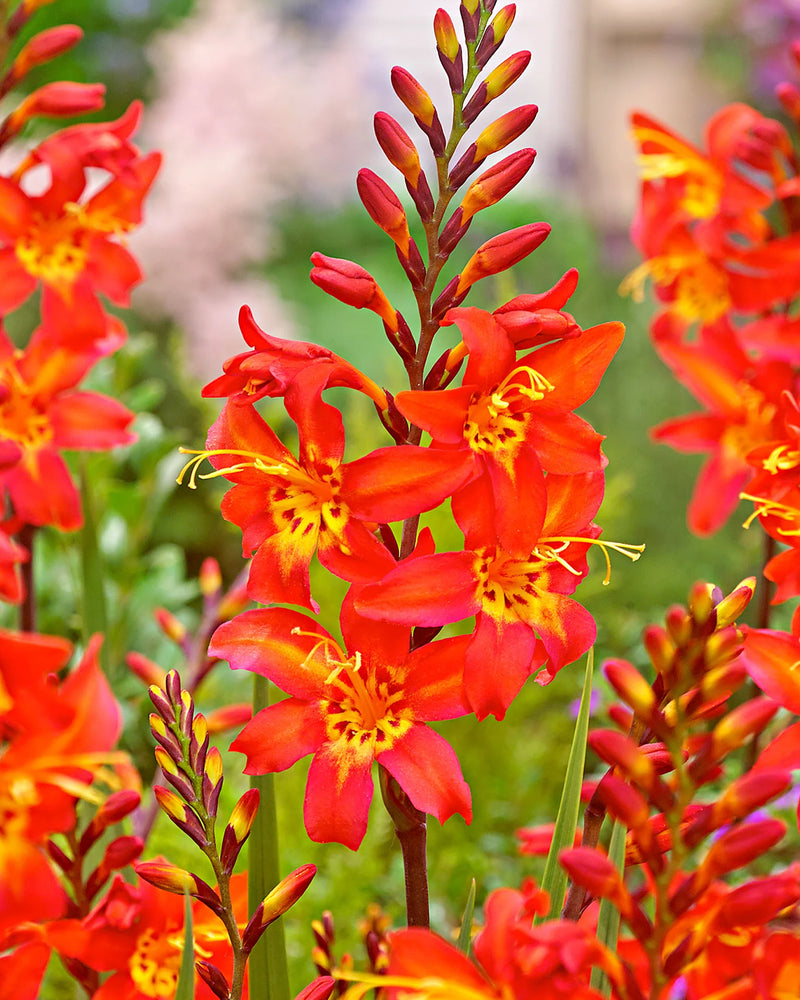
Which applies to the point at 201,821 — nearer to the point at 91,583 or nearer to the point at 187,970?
the point at 187,970

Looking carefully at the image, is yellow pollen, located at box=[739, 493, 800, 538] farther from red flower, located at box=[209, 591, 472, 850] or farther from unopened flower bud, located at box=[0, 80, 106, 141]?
unopened flower bud, located at box=[0, 80, 106, 141]

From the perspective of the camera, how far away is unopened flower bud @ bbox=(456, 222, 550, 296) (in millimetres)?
392

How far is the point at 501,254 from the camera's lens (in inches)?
15.4

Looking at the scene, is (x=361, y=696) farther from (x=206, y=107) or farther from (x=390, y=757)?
(x=206, y=107)

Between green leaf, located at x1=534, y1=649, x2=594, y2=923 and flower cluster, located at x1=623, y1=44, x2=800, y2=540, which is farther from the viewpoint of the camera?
flower cluster, located at x1=623, y1=44, x2=800, y2=540

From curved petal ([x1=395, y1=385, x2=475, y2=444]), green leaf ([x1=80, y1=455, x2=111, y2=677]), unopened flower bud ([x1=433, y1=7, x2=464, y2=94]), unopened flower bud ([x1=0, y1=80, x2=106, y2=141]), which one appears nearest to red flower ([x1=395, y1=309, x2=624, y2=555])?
curved petal ([x1=395, y1=385, x2=475, y2=444])

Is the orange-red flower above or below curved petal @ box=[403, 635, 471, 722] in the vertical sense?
above

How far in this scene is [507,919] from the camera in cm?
29

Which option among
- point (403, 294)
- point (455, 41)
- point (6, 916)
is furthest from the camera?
point (403, 294)

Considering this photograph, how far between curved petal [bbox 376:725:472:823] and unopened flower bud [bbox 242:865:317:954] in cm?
4

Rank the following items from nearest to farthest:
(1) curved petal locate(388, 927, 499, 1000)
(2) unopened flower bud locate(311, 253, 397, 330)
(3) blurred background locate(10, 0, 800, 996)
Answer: (1) curved petal locate(388, 927, 499, 1000), (2) unopened flower bud locate(311, 253, 397, 330), (3) blurred background locate(10, 0, 800, 996)

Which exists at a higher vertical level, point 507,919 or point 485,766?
point 507,919

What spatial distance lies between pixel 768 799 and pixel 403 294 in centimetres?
209

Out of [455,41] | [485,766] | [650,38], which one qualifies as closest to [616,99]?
[650,38]
